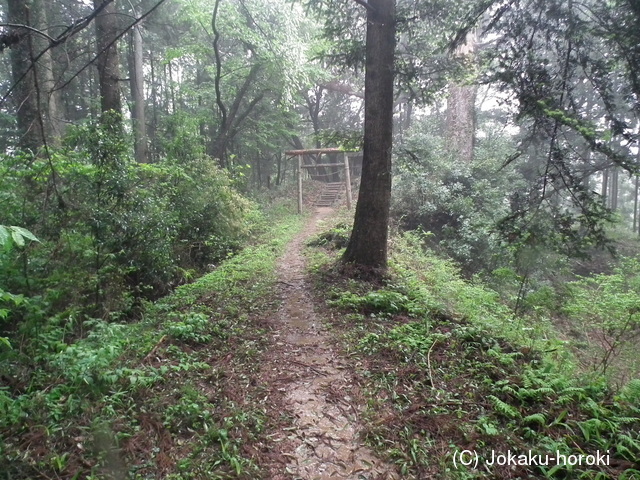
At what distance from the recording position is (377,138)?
705 cm

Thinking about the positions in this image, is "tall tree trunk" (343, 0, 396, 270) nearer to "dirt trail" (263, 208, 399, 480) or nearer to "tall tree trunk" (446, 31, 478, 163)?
"dirt trail" (263, 208, 399, 480)

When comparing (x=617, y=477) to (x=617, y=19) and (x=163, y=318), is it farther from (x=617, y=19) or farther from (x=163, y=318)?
(x=617, y=19)

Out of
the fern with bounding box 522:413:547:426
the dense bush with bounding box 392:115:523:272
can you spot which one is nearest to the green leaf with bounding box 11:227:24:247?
the fern with bounding box 522:413:547:426

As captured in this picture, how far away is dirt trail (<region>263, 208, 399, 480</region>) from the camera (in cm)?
289

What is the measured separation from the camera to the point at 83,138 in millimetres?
6250

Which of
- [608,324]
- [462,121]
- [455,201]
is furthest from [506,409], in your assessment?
[462,121]

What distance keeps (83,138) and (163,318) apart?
11.1ft

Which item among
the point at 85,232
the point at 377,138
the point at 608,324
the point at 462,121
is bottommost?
the point at 608,324

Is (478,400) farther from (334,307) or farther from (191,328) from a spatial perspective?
(191,328)

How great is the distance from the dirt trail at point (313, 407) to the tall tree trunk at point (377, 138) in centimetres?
210

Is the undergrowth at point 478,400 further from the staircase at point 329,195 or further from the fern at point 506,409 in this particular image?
the staircase at point 329,195

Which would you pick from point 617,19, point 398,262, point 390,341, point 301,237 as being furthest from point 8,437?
point 301,237

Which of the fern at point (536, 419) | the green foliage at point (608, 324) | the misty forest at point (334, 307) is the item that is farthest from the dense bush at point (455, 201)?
the fern at point (536, 419)

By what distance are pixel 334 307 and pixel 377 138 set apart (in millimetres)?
3250
